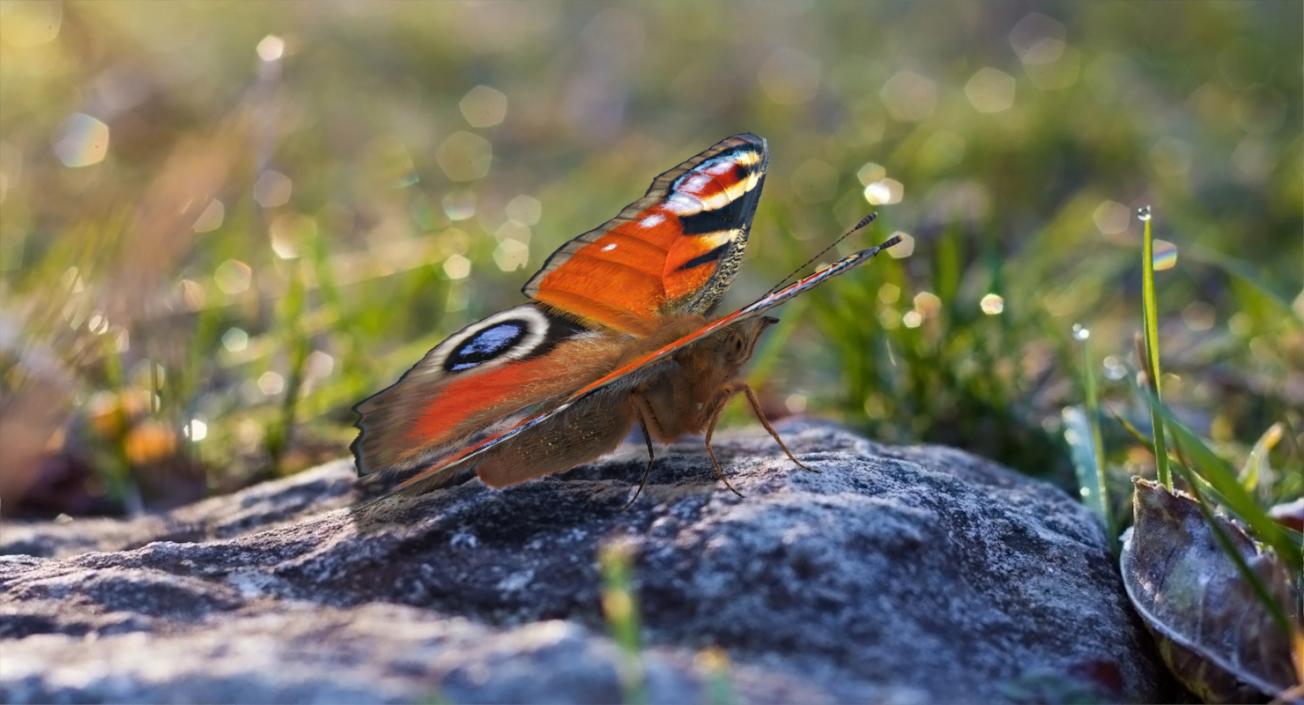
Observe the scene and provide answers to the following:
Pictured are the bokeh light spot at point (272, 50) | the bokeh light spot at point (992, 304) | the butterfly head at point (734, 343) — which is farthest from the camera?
the bokeh light spot at point (272, 50)

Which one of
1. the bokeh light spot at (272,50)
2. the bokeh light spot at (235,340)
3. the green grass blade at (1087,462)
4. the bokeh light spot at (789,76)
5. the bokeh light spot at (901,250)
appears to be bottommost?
the green grass blade at (1087,462)

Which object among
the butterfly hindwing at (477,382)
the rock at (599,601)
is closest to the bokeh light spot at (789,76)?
the butterfly hindwing at (477,382)

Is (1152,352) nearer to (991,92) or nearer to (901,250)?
(901,250)

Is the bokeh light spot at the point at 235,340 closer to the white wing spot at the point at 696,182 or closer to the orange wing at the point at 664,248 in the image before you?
the orange wing at the point at 664,248

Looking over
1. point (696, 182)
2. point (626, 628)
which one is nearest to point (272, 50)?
point (696, 182)

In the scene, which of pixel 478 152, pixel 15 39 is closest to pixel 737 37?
pixel 478 152

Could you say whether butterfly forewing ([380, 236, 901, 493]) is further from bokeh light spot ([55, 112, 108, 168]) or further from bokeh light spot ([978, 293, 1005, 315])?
bokeh light spot ([55, 112, 108, 168])
